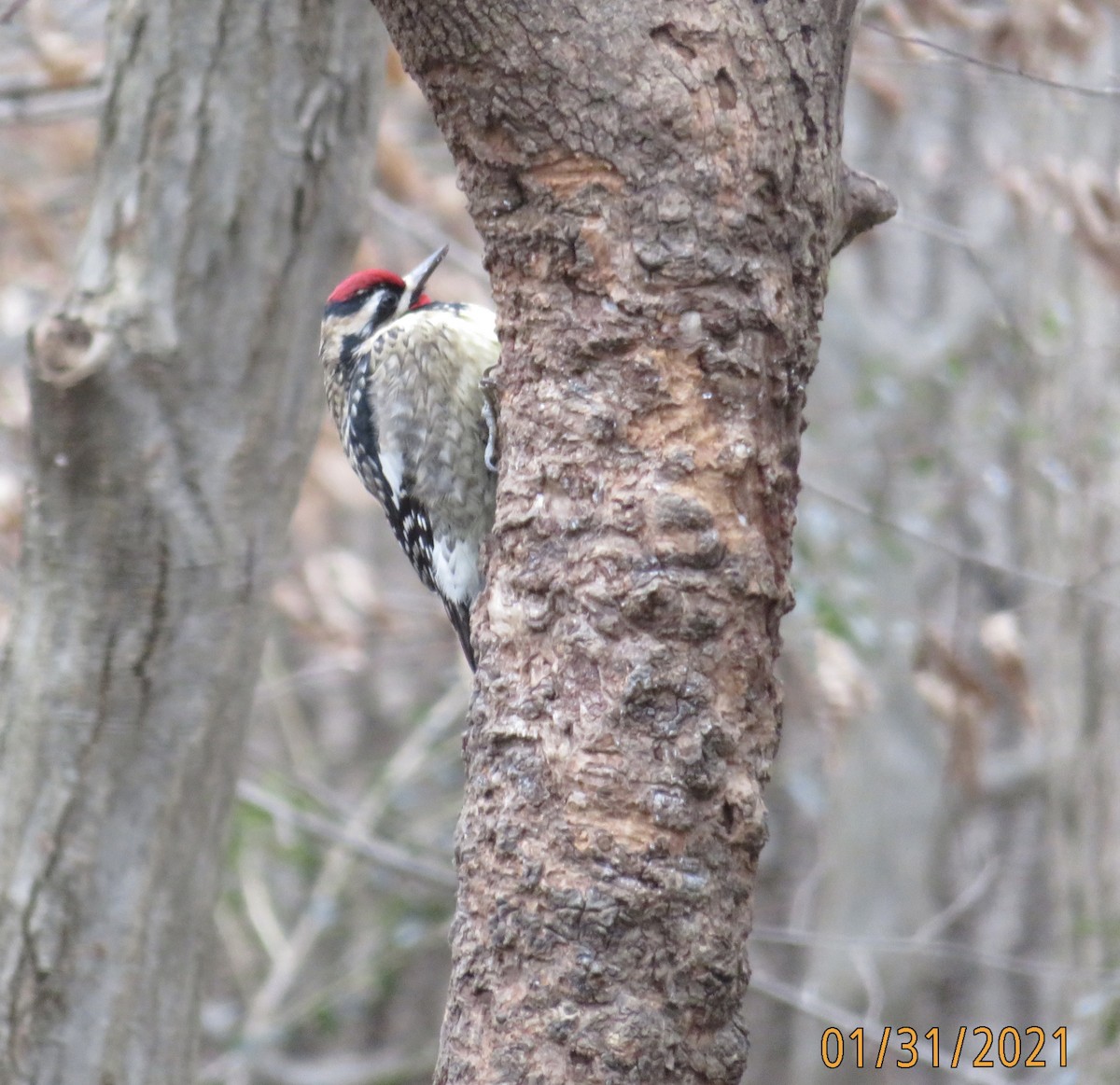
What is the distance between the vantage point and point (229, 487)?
2.96 metres

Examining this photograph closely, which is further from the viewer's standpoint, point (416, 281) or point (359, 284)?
point (416, 281)

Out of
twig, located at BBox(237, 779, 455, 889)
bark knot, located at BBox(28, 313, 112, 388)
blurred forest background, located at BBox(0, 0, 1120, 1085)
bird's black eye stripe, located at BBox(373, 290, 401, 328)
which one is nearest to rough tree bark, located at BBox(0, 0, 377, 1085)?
bark knot, located at BBox(28, 313, 112, 388)

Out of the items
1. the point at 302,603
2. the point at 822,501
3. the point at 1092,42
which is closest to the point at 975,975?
the point at 822,501

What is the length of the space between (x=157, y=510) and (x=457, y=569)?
Result: 794mm

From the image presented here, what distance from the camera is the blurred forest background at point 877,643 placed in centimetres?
450

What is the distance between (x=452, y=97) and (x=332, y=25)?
125 cm

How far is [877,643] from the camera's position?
17.6 ft

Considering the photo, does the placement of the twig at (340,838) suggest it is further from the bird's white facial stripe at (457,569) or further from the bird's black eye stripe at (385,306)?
the bird's black eye stripe at (385,306)

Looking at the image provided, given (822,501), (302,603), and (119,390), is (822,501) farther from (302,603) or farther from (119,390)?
(119,390)
